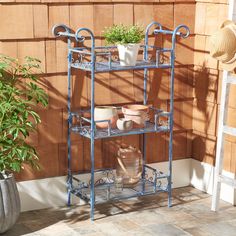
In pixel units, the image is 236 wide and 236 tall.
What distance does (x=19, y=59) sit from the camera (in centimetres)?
348

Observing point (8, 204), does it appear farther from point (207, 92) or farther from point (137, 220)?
point (207, 92)

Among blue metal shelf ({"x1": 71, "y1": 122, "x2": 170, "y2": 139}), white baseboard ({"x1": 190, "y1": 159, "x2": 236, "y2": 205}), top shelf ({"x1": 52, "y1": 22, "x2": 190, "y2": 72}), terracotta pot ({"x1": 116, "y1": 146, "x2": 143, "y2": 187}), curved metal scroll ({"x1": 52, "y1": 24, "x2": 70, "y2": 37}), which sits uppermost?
curved metal scroll ({"x1": 52, "y1": 24, "x2": 70, "y2": 37})

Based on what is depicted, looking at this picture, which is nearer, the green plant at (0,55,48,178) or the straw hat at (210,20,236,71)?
the green plant at (0,55,48,178)

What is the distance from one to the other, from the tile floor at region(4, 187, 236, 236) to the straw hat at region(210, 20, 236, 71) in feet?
3.23

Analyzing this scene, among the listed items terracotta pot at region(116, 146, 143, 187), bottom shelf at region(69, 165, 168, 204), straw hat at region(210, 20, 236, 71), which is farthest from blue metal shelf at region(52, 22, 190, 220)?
straw hat at region(210, 20, 236, 71)

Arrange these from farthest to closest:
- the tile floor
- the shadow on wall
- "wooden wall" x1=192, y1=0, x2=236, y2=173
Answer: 1. the shadow on wall
2. "wooden wall" x1=192, y1=0, x2=236, y2=173
3. the tile floor

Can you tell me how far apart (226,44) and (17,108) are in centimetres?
134

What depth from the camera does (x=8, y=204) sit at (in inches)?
128

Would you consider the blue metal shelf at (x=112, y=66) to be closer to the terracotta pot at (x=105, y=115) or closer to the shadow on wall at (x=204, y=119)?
the terracotta pot at (x=105, y=115)

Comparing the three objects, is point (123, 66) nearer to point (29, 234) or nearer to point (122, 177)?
point (122, 177)

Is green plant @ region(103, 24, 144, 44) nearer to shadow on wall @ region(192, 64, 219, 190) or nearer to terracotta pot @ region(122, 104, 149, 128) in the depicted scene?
terracotta pot @ region(122, 104, 149, 128)

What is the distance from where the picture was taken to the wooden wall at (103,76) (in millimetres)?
3492

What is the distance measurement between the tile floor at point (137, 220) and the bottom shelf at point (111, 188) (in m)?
0.09

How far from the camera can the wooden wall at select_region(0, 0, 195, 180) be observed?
11.5 feet
